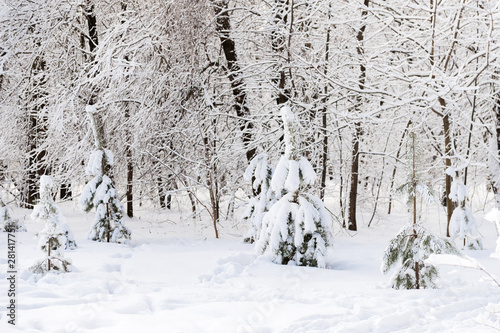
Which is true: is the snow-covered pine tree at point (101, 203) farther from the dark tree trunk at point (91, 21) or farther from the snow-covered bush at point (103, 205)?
Result: the dark tree trunk at point (91, 21)

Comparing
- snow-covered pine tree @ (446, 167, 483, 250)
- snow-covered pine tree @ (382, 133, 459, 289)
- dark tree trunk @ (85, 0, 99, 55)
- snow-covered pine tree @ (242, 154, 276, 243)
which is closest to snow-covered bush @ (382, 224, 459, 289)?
snow-covered pine tree @ (382, 133, 459, 289)

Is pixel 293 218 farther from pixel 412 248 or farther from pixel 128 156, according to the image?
pixel 128 156

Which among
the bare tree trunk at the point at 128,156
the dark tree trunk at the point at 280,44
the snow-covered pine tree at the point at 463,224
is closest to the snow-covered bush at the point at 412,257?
the snow-covered pine tree at the point at 463,224

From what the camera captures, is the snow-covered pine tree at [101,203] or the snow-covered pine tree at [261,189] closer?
the snow-covered pine tree at [261,189]

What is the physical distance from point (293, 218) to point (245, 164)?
4.89 meters

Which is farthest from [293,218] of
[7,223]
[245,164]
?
[7,223]

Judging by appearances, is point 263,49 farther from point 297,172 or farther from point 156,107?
point 297,172

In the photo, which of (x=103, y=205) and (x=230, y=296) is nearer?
(x=230, y=296)

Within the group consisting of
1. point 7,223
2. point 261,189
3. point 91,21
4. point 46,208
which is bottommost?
point 7,223

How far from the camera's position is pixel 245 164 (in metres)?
11.8

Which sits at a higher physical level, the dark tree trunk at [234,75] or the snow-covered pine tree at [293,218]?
the dark tree trunk at [234,75]

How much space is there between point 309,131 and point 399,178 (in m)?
10.3

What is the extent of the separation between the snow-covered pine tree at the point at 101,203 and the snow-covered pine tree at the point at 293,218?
324cm

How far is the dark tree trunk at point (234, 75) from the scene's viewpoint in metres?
10.9
